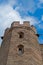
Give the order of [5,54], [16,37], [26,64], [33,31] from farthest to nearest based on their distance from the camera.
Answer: [33,31]
[16,37]
[5,54]
[26,64]

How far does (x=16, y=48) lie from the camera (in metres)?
20.9

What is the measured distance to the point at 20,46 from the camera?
2122cm

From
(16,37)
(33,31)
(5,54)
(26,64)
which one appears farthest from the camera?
(33,31)

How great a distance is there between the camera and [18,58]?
19.8 metres

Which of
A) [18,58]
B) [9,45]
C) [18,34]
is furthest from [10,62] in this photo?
[18,34]

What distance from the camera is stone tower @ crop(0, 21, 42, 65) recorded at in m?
19.7

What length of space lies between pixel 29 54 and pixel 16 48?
1.41 metres

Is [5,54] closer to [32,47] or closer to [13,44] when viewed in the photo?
[13,44]

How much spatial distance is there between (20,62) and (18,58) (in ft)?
1.67

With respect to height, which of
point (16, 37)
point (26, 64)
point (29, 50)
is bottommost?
point (26, 64)

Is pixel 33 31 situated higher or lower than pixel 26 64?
higher

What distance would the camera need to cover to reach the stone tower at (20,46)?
1975cm

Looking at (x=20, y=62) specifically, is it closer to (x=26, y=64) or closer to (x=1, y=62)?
(x=26, y=64)

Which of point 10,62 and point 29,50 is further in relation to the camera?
point 29,50
